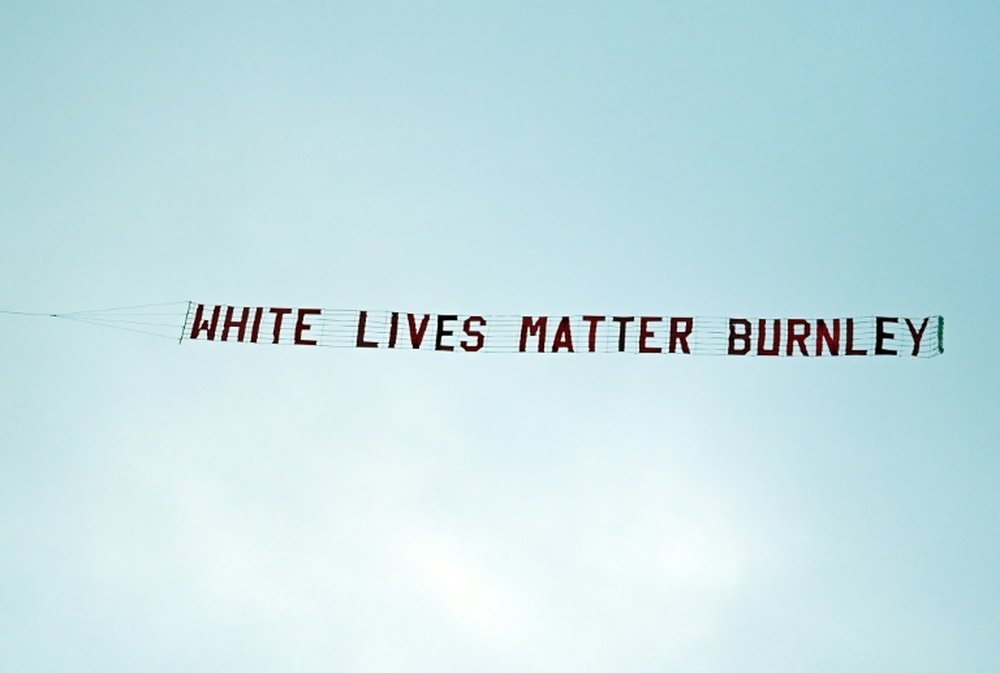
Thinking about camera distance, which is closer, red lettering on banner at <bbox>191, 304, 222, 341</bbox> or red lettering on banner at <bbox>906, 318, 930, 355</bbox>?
red lettering on banner at <bbox>906, 318, 930, 355</bbox>

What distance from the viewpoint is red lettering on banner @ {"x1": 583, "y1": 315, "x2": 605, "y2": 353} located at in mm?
28369

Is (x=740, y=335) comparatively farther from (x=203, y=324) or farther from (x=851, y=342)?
(x=203, y=324)

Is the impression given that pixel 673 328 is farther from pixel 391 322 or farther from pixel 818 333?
pixel 391 322

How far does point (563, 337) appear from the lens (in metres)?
28.5

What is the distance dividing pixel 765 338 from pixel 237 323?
15079mm

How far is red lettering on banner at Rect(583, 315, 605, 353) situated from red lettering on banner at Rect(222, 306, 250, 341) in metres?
9.79

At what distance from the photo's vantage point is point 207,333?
28984 mm

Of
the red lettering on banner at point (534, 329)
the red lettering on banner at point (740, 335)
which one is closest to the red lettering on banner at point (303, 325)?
the red lettering on banner at point (534, 329)

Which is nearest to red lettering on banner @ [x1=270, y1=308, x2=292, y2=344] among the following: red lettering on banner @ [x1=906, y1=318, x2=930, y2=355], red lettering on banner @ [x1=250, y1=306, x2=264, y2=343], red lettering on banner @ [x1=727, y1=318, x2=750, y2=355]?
red lettering on banner @ [x1=250, y1=306, x2=264, y2=343]

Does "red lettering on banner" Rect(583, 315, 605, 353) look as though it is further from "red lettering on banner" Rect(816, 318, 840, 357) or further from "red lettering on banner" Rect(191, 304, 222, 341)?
"red lettering on banner" Rect(191, 304, 222, 341)

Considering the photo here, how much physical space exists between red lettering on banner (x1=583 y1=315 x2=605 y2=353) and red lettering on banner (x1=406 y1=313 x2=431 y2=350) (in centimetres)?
463

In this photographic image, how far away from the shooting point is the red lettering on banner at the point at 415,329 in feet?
94.8

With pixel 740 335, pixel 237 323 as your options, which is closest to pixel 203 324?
pixel 237 323

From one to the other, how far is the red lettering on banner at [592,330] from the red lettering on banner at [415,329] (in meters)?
4.63
